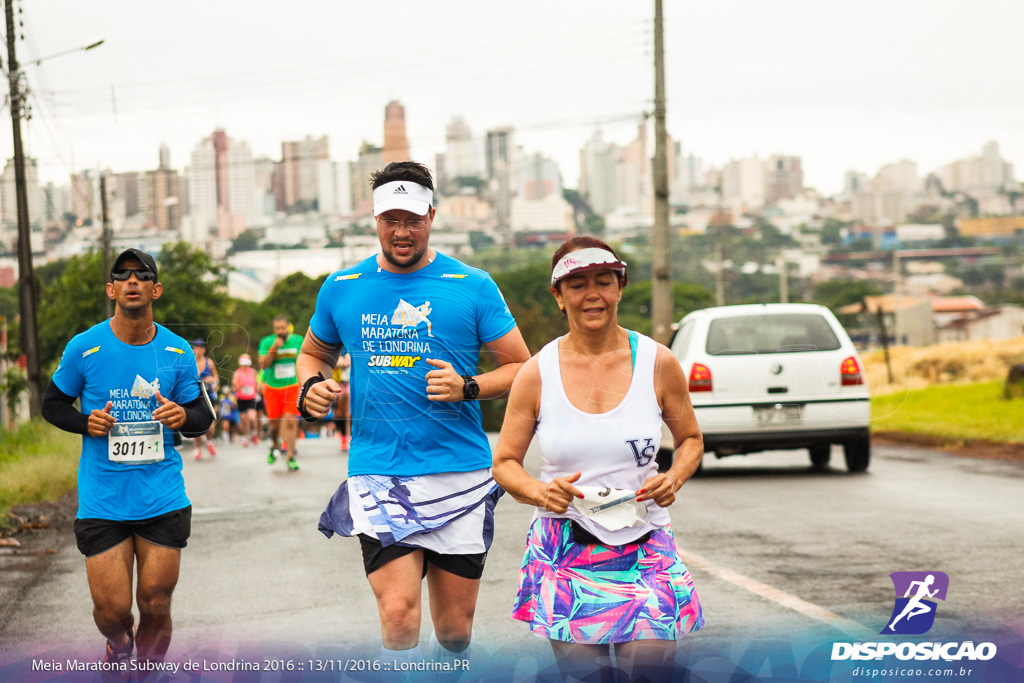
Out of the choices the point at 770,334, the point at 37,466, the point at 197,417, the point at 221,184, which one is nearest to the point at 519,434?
the point at 197,417

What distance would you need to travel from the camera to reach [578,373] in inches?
160

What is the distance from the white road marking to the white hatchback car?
3.85 metres

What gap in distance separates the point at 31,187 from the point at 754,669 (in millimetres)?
22149

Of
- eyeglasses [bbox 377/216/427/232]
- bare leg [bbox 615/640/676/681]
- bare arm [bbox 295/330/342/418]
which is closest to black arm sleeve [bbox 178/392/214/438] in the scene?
bare arm [bbox 295/330/342/418]

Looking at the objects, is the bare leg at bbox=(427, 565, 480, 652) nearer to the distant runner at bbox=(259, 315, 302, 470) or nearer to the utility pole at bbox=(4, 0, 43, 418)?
the distant runner at bbox=(259, 315, 302, 470)

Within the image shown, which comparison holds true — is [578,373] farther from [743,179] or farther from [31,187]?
[743,179]

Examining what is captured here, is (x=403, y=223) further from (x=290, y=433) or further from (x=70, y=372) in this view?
(x=290, y=433)

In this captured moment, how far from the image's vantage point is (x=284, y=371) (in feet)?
34.2

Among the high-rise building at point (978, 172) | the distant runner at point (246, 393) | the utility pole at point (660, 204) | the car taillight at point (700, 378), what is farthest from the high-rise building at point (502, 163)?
the high-rise building at point (978, 172)

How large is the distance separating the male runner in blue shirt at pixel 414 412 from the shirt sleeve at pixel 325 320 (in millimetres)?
12

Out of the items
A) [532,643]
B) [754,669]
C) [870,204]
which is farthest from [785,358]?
[870,204]

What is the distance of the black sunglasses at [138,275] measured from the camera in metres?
5.30

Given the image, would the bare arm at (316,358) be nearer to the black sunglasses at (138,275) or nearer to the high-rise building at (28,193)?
the black sunglasses at (138,275)

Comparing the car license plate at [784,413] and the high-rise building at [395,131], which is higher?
the high-rise building at [395,131]
